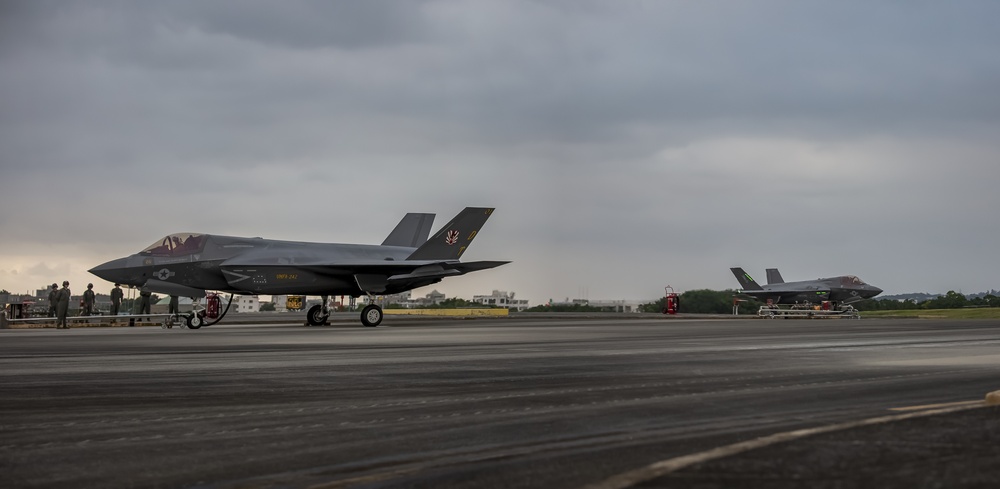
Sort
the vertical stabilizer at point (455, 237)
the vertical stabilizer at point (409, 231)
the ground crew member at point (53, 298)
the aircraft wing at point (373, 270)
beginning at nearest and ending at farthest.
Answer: the aircraft wing at point (373, 270), the vertical stabilizer at point (455, 237), the ground crew member at point (53, 298), the vertical stabilizer at point (409, 231)

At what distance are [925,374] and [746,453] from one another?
6.26 meters

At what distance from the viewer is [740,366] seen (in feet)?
36.9

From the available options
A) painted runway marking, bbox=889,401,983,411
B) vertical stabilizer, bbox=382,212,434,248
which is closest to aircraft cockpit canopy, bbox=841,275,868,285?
vertical stabilizer, bbox=382,212,434,248

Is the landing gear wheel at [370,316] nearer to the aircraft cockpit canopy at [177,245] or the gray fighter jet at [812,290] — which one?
the aircraft cockpit canopy at [177,245]

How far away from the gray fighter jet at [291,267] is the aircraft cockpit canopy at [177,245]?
0.04m

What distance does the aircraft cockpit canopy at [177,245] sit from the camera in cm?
3234

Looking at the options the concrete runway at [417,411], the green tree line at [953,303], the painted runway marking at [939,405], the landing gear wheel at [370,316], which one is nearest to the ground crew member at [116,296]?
the landing gear wheel at [370,316]

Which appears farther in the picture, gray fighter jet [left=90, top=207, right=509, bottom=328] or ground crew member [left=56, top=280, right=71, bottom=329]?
ground crew member [left=56, top=280, right=71, bottom=329]

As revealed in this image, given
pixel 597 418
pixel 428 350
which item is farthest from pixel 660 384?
pixel 428 350

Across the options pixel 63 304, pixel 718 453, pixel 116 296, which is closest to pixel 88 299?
pixel 116 296

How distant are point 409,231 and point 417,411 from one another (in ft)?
126

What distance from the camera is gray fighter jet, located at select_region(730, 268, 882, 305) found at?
249ft

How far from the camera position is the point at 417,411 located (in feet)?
22.5

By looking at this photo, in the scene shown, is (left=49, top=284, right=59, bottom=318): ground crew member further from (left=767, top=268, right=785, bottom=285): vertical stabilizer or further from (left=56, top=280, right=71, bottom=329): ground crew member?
(left=767, top=268, right=785, bottom=285): vertical stabilizer
